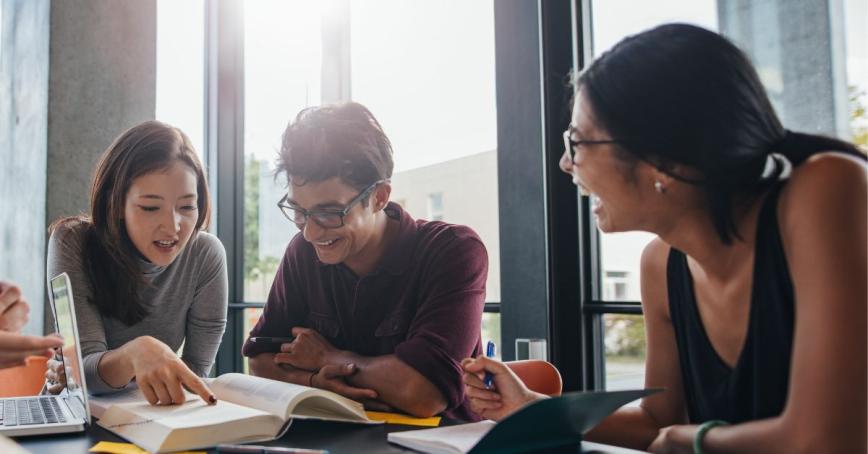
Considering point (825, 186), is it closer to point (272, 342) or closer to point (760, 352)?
point (760, 352)

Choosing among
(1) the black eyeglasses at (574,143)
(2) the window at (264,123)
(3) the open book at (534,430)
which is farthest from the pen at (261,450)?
(2) the window at (264,123)

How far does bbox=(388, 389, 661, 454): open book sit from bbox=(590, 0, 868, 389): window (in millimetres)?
881

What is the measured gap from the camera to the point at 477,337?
189cm

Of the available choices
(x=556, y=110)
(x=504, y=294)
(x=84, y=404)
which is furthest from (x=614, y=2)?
(x=84, y=404)

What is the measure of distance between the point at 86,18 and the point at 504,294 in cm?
285

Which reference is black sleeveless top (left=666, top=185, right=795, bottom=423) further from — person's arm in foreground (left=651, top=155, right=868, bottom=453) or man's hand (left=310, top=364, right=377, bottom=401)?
man's hand (left=310, top=364, right=377, bottom=401)

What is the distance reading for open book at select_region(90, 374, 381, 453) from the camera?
1.16m

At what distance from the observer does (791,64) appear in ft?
7.40

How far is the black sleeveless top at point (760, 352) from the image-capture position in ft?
3.74

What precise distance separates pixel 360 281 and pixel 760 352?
1084mm

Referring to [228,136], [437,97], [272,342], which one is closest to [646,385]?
[272,342]

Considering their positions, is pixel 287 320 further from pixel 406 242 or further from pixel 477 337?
pixel 477 337

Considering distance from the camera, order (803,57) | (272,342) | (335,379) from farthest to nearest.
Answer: (803,57)
(272,342)
(335,379)

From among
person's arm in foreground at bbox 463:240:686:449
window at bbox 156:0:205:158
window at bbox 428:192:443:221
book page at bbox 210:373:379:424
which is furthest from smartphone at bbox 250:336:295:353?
window at bbox 156:0:205:158
